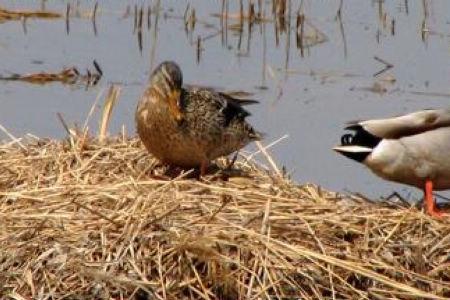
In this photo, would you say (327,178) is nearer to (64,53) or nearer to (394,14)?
(64,53)

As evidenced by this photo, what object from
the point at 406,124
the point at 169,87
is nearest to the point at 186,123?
the point at 169,87

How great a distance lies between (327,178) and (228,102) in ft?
2.69

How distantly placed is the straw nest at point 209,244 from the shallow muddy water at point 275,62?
1.72m

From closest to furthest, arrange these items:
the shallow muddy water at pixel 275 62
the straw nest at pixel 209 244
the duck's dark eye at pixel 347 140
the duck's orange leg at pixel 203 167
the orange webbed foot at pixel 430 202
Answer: the straw nest at pixel 209 244
the orange webbed foot at pixel 430 202
the duck's dark eye at pixel 347 140
the duck's orange leg at pixel 203 167
the shallow muddy water at pixel 275 62

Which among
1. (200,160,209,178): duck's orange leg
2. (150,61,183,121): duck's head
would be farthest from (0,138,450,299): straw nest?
(150,61,183,121): duck's head

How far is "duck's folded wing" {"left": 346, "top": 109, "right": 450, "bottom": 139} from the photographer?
24.9 feet

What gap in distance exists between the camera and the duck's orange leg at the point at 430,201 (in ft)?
24.2

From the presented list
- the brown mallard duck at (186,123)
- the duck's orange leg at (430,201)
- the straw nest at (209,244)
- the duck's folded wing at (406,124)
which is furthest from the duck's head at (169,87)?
the duck's orange leg at (430,201)

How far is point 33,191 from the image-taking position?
7293mm

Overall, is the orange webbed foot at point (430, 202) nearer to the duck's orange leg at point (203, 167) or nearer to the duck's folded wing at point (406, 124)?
the duck's folded wing at point (406, 124)

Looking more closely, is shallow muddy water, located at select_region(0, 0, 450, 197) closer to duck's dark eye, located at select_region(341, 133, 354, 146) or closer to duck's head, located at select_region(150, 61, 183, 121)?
duck's head, located at select_region(150, 61, 183, 121)

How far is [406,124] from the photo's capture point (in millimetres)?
7598

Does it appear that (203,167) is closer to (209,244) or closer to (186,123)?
(186,123)

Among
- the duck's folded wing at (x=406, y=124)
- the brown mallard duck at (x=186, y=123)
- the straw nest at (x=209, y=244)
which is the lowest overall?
the straw nest at (x=209, y=244)
